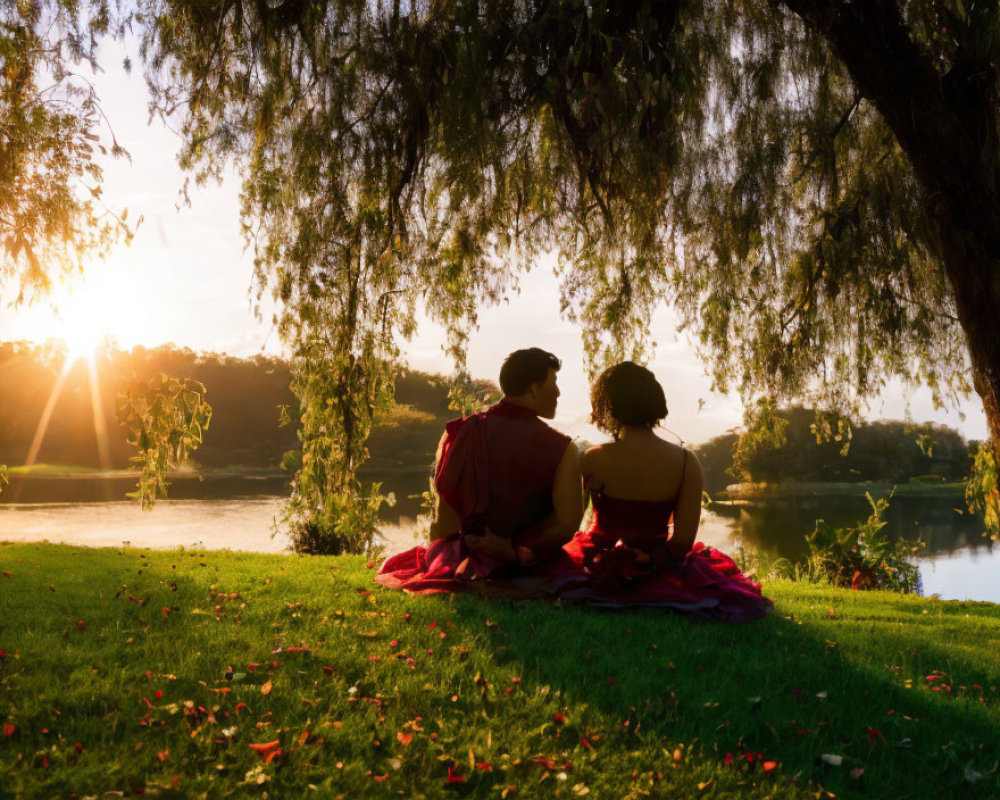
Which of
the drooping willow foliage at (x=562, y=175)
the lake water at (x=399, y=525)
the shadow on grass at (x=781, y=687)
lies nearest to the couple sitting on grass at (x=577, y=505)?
the shadow on grass at (x=781, y=687)

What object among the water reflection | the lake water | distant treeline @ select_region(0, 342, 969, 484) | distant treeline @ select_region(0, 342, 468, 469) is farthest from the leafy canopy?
distant treeline @ select_region(0, 342, 468, 469)

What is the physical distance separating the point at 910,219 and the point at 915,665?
471cm

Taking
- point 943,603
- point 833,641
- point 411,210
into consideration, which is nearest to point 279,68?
point 411,210

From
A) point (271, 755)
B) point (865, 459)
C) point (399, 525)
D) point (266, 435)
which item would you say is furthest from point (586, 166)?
point (266, 435)

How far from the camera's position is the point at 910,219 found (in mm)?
7102

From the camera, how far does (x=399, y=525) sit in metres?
23.1

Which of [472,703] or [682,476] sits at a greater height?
[682,476]

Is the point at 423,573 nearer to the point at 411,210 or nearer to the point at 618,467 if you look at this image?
the point at 618,467

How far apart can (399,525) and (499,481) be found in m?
18.7

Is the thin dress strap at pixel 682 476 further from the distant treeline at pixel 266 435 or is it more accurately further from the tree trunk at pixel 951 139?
the distant treeline at pixel 266 435

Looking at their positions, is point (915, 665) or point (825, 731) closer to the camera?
point (825, 731)

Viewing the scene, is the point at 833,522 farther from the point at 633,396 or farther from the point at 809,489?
the point at 633,396

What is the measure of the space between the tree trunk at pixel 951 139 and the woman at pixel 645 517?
260 centimetres

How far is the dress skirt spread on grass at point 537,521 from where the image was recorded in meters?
4.82
